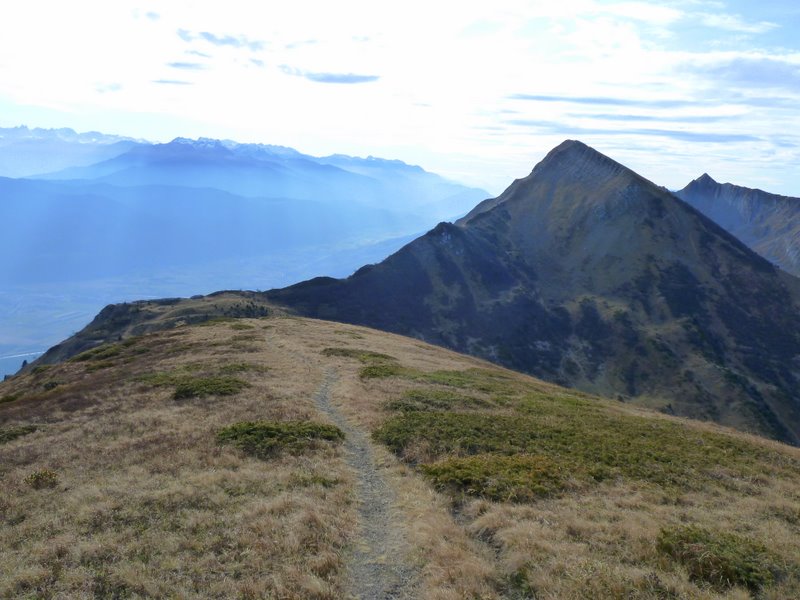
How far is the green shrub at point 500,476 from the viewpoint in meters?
17.6

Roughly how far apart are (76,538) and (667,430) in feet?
104

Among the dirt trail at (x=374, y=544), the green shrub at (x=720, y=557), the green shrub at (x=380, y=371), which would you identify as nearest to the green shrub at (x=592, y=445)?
the dirt trail at (x=374, y=544)

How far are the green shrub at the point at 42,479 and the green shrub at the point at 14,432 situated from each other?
1000 centimetres

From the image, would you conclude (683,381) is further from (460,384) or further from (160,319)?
(160,319)

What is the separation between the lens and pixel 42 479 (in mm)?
19656

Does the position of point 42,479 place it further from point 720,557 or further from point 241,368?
point 720,557

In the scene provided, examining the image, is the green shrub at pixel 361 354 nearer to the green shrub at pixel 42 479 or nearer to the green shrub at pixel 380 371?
the green shrub at pixel 380 371

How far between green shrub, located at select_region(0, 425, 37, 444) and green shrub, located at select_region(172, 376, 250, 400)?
7755 mm

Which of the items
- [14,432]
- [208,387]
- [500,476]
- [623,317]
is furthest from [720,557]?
[623,317]

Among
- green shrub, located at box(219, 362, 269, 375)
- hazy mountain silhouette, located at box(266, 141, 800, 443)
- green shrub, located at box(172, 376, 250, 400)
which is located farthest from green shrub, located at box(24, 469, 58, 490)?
hazy mountain silhouette, located at box(266, 141, 800, 443)

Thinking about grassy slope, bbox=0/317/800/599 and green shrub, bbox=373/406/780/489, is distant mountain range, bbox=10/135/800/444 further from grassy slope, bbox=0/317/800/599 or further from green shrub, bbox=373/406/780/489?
green shrub, bbox=373/406/780/489

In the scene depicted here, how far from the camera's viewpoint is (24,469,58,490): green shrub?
63.4 feet

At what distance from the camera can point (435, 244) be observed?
196 metres

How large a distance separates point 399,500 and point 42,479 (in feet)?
45.6
